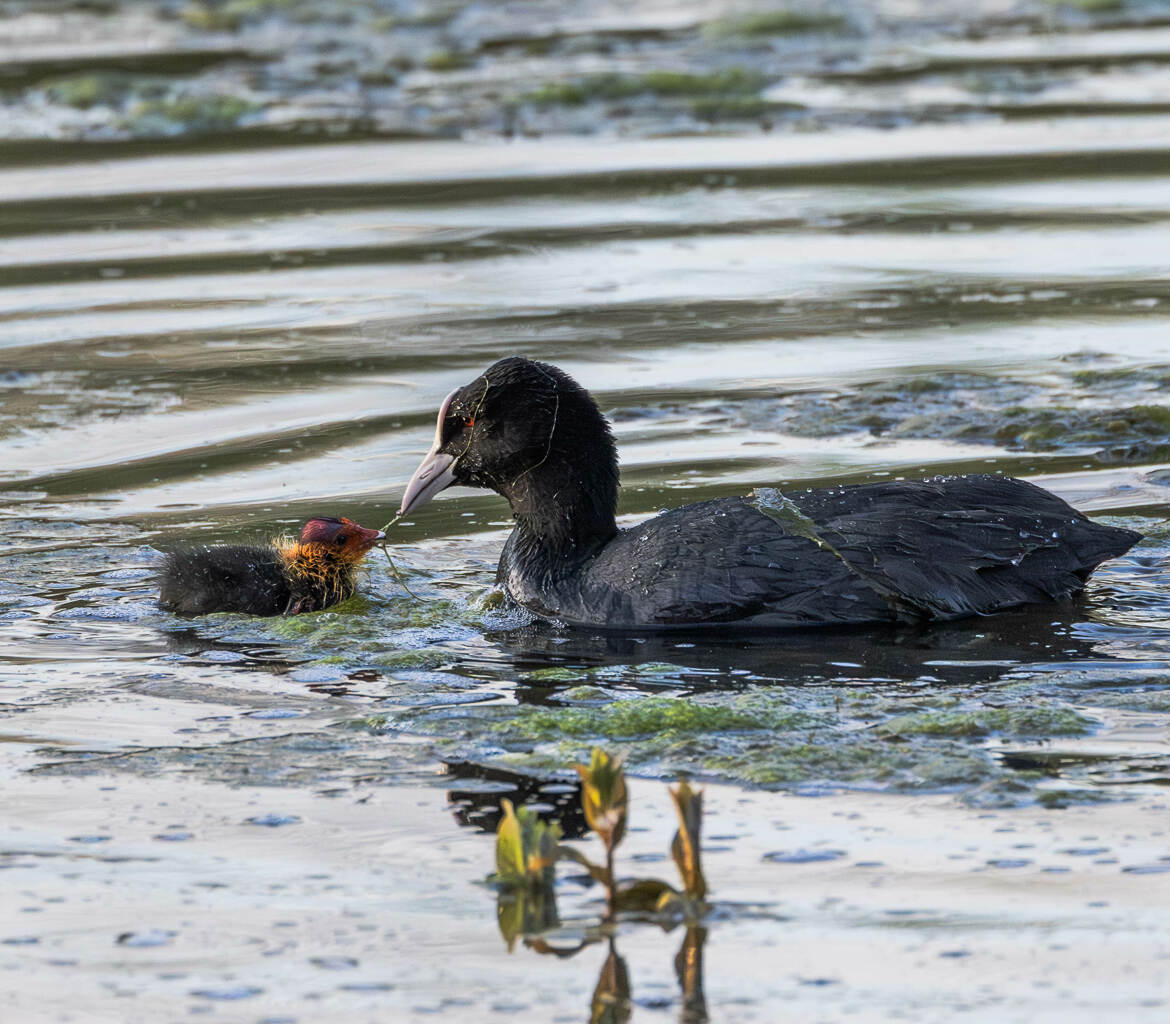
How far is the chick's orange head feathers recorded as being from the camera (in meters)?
6.52

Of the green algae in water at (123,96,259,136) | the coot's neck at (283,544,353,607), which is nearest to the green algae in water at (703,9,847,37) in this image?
the green algae in water at (123,96,259,136)

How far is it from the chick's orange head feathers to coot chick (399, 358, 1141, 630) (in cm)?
51

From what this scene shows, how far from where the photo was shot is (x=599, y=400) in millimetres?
8969

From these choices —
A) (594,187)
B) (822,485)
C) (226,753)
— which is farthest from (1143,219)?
(226,753)

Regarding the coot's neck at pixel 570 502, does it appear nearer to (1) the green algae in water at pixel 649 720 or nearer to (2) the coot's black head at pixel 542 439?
(2) the coot's black head at pixel 542 439

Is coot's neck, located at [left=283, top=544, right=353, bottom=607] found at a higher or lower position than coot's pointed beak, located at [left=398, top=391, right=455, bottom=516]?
lower

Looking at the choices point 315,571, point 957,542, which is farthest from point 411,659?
point 957,542

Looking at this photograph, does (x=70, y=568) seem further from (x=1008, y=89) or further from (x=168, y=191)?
(x=1008, y=89)

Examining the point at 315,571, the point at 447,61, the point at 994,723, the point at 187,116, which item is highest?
the point at 447,61

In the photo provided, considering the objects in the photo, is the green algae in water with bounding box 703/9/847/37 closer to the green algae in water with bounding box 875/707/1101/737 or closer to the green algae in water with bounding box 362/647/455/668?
the green algae in water with bounding box 362/647/455/668

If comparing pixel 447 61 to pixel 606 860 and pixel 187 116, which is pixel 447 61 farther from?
pixel 606 860

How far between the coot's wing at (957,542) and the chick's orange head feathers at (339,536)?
1.33m

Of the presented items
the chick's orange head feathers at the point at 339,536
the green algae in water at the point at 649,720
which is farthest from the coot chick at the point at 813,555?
the green algae in water at the point at 649,720

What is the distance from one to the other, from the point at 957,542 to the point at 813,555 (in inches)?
17.4
